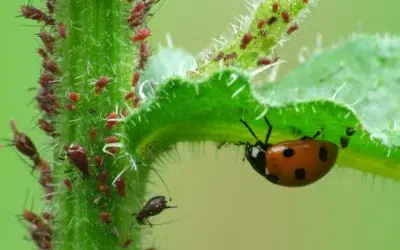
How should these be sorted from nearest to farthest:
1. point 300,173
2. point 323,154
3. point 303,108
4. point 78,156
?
point 303,108
point 78,156
point 323,154
point 300,173

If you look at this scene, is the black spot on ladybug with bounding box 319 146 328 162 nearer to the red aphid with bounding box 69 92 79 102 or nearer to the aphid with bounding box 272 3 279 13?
the aphid with bounding box 272 3 279 13

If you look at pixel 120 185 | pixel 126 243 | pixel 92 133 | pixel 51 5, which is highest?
pixel 51 5

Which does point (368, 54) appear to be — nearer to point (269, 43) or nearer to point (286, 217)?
point (269, 43)

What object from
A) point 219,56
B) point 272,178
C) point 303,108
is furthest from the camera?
point 272,178

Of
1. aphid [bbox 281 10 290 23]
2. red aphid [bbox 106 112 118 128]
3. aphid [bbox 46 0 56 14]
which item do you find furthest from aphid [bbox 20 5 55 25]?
aphid [bbox 281 10 290 23]

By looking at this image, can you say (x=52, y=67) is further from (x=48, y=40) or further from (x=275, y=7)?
(x=275, y=7)

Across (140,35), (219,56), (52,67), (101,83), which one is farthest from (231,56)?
(52,67)

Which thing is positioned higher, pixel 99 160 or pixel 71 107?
pixel 71 107
